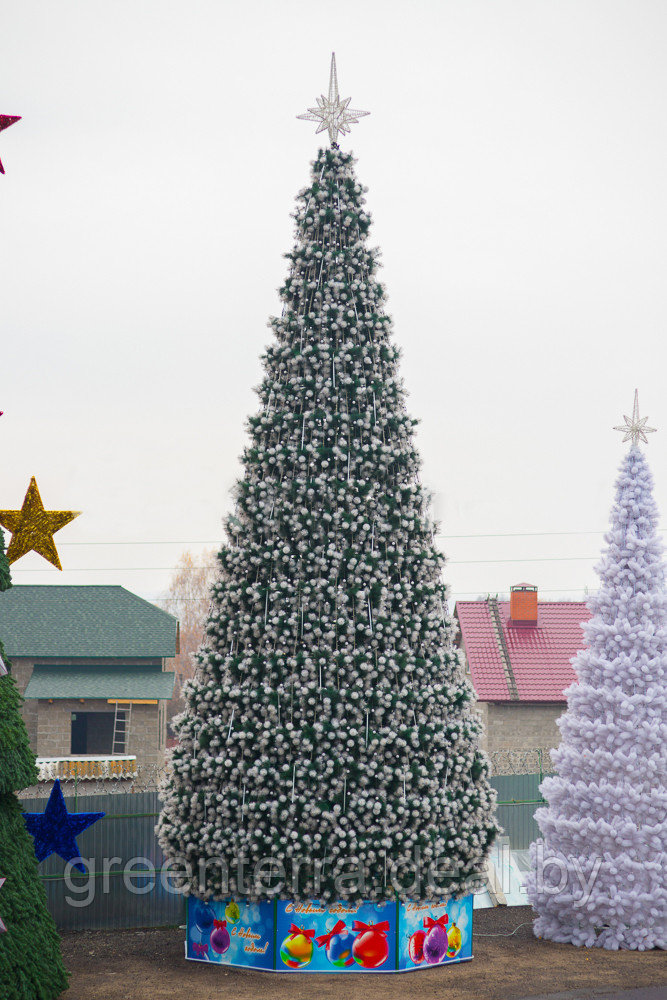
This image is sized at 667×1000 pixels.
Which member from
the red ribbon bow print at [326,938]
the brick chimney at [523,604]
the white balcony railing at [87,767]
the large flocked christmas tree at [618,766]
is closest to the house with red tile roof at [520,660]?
the brick chimney at [523,604]

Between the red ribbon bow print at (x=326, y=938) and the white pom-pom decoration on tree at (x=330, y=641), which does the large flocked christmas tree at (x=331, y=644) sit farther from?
the red ribbon bow print at (x=326, y=938)

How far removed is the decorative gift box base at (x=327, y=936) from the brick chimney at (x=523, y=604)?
57.3ft

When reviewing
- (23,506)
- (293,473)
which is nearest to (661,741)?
(293,473)

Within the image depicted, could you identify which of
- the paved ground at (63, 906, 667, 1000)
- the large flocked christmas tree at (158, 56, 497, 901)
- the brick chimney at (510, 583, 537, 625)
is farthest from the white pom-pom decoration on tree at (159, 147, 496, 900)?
the brick chimney at (510, 583, 537, 625)

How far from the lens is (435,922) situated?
12086 millimetres

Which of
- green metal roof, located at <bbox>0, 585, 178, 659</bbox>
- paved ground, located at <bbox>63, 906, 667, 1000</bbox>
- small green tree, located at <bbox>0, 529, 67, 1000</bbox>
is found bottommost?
paved ground, located at <bbox>63, 906, 667, 1000</bbox>

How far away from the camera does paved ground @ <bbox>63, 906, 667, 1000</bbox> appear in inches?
429

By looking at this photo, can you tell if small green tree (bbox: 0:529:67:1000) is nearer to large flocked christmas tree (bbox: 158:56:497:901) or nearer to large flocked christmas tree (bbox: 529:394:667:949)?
large flocked christmas tree (bbox: 158:56:497:901)

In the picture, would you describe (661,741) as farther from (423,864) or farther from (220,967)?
(220,967)

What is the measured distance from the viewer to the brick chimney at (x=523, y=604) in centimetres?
2892

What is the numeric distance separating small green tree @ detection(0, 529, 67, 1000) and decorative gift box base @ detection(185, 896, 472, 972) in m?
2.19

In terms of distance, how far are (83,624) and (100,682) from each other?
2.85 meters

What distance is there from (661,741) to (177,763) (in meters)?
6.25

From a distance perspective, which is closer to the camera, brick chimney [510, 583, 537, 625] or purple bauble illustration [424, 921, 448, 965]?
purple bauble illustration [424, 921, 448, 965]
